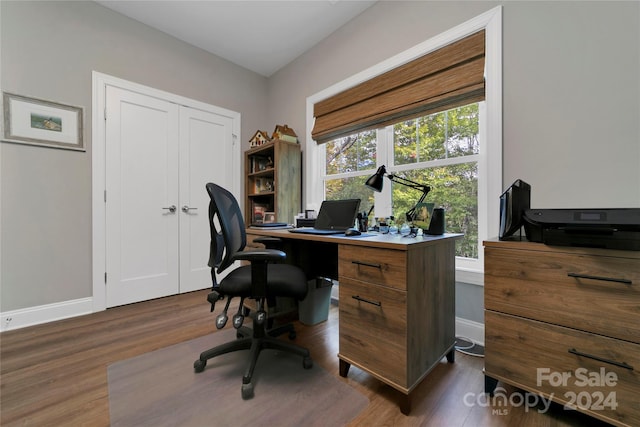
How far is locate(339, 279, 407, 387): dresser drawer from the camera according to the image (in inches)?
43.3

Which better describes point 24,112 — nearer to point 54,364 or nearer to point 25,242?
point 25,242

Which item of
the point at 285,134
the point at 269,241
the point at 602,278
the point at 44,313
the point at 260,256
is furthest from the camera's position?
the point at 285,134

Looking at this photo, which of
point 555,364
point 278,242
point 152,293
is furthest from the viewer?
point 152,293

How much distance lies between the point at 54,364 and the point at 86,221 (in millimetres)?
1257

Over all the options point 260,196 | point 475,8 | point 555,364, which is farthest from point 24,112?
point 555,364

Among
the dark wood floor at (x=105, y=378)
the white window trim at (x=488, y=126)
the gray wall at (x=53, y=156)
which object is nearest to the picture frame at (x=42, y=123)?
the gray wall at (x=53, y=156)

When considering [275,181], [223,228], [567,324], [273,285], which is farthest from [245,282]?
[275,181]

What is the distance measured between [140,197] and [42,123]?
88 centimetres

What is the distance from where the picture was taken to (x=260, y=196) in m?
3.29

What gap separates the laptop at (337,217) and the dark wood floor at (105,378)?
755 mm

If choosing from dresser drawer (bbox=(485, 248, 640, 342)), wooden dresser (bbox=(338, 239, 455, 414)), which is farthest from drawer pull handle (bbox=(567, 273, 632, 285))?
wooden dresser (bbox=(338, 239, 455, 414))

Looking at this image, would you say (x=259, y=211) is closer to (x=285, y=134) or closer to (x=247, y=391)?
(x=285, y=134)

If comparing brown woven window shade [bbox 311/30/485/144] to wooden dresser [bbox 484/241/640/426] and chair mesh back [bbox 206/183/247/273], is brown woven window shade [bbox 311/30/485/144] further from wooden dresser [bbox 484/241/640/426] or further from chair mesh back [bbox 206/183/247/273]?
chair mesh back [bbox 206/183/247/273]

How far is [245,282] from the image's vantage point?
50.7 inches
